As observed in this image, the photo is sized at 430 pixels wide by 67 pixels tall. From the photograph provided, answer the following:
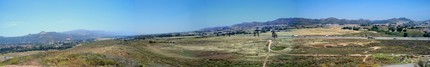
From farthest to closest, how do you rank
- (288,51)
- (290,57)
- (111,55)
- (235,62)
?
(288,51), (290,57), (235,62), (111,55)

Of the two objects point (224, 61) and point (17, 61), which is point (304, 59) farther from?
point (17, 61)

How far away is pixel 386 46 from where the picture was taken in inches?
5064

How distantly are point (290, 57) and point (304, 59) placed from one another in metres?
5.11

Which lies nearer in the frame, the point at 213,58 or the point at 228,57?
the point at 213,58

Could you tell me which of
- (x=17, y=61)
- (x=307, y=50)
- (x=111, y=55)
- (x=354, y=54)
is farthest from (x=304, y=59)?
(x=17, y=61)

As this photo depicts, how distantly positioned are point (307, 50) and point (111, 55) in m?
51.8

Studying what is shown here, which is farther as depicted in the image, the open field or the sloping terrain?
the open field

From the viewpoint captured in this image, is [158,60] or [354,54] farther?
[354,54]

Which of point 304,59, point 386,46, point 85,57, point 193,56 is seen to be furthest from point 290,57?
point 85,57

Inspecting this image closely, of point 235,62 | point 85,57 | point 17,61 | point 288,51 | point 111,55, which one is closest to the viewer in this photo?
point 17,61

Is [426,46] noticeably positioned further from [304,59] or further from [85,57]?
[85,57]

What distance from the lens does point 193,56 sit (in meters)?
113

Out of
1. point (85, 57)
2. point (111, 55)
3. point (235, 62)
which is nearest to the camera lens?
point (85, 57)

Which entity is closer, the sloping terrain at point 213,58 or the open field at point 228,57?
the sloping terrain at point 213,58
